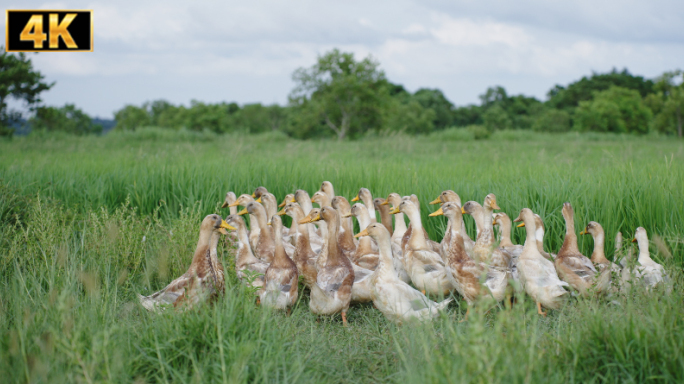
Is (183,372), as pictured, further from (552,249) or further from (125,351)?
(552,249)

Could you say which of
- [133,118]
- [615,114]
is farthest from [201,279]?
[133,118]

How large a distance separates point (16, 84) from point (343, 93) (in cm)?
1780

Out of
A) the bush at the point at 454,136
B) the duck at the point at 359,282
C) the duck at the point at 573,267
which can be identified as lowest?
the duck at the point at 359,282

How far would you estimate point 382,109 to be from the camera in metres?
31.7

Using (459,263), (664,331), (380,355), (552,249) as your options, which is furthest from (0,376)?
(552,249)

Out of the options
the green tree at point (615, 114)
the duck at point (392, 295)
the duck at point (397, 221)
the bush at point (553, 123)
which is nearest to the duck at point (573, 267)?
the duck at point (392, 295)

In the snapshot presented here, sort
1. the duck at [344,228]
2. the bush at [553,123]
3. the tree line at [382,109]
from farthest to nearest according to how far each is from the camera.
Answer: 1. the bush at [553,123]
2. the tree line at [382,109]
3. the duck at [344,228]

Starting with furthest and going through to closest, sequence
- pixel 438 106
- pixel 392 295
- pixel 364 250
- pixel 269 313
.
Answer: pixel 438 106 < pixel 364 250 < pixel 392 295 < pixel 269 313

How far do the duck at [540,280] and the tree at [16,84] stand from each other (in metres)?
23.1

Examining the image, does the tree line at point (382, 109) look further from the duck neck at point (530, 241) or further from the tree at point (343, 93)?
the duck neck at point (530, 241)

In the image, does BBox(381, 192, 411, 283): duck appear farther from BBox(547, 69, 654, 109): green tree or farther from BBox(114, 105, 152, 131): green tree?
BBox(114, 105, 152, 131): green tree

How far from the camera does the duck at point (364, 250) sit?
457 centimetres

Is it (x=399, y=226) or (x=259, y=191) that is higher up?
(x=259, y=191)

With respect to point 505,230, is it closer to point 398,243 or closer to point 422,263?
point 422,263
